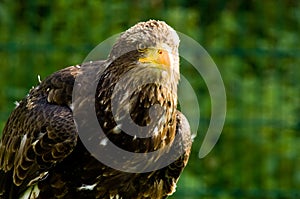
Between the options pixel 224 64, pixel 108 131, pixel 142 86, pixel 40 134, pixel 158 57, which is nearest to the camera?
pixel 158 57

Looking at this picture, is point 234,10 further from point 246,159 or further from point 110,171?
point 110,171

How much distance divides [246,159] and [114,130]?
3235mm

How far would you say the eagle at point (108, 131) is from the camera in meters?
5.78

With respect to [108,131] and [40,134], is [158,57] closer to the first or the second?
[108,131]

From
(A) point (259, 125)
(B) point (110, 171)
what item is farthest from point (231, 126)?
(B) point (110, 171)

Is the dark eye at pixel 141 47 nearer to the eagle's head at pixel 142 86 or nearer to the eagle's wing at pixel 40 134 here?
the eagle's head at pixel 142 86

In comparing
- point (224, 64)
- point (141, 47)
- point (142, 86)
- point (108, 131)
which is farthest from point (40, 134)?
point (224, 64)

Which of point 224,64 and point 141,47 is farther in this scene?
point 224,64

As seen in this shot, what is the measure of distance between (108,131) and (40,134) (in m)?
0.38

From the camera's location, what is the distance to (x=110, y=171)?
5.98 m

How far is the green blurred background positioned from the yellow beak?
2.94 meters

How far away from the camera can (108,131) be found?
5914 millimetres

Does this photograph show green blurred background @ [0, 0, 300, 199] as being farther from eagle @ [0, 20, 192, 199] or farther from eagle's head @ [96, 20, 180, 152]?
eagle's head @ [96, 20, 180, 152]

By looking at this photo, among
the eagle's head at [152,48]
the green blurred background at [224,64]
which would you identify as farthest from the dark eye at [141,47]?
the green blurred background at [224,64]
